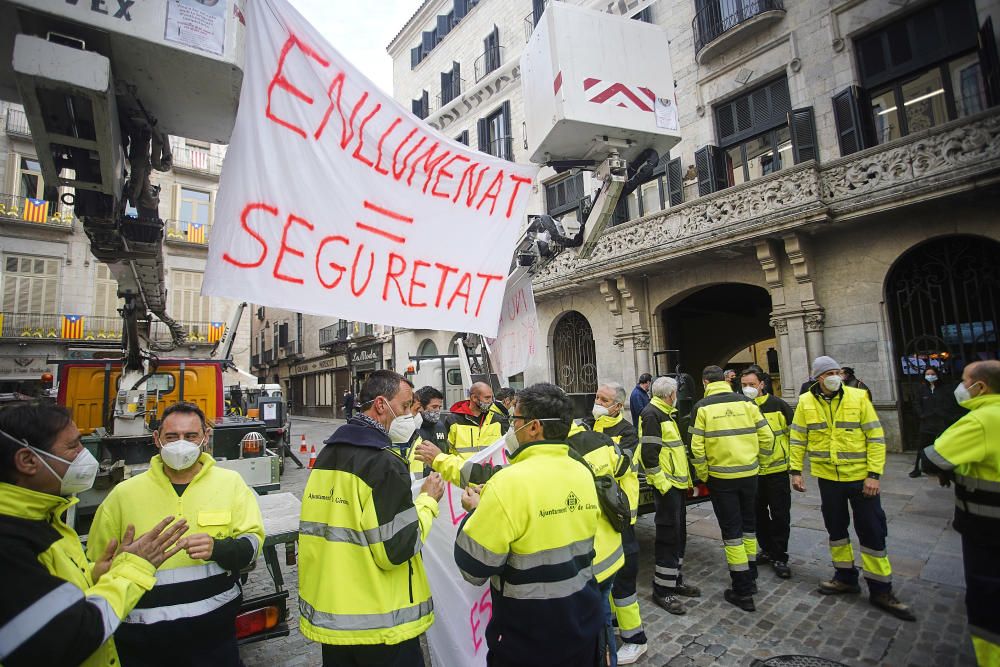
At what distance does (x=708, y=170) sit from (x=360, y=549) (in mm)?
13382

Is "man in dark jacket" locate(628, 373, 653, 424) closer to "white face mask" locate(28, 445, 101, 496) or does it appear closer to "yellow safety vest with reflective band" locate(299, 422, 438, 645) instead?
"yellow safety vest with reflective band" locate(299, 422, 438, 645)

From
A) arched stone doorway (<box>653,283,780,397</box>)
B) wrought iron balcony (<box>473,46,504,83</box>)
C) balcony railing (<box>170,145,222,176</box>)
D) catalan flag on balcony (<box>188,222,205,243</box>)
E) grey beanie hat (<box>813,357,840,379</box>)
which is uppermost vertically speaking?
wrought iron balcony (<box>473,46,504,83</box>)

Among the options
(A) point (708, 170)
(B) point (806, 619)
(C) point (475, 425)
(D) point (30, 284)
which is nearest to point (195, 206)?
(D) point (30, 284)

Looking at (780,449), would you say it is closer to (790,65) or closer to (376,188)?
(376,188)

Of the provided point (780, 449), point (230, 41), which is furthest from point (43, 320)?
point (780, 449)

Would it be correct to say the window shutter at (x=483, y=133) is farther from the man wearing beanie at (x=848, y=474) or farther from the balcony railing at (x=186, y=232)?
the man wearing beanie at (x=848, y=474)

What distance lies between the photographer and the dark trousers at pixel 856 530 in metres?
3.80

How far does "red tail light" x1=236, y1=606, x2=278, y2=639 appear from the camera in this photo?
267 centimetres

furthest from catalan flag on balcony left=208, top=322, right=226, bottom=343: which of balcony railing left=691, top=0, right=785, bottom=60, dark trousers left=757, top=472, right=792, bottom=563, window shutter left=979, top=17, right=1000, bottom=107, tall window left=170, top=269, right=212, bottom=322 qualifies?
window shutter left=979, top=17, right=1000, bottom=107

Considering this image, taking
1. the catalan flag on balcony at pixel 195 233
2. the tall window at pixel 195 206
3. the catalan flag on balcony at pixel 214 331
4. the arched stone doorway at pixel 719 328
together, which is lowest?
the arched stone doorway at pixel 719 328

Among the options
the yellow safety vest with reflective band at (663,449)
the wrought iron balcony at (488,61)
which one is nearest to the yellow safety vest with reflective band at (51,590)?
the yellow safety vest with reflective band at (663,449)

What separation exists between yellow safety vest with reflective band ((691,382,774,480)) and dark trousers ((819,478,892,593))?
644 mm

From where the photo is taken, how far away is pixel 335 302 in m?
2.38

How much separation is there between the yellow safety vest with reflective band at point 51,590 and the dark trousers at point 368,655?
78cm
